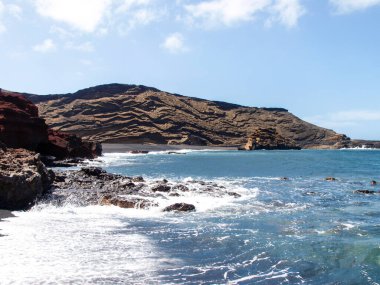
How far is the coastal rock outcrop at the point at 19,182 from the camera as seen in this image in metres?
22.5

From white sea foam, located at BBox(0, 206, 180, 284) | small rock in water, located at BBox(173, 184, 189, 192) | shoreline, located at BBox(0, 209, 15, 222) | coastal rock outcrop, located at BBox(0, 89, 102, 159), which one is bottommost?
white sea foam, located at BBox(0, 206, 180, 284)

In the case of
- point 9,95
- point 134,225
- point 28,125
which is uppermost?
point 9,95

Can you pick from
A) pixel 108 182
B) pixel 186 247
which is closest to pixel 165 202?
pixel 108 182

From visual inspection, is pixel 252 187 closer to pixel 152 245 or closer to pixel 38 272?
pixel 152 245

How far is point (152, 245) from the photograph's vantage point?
1606 cm

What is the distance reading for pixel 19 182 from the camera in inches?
915

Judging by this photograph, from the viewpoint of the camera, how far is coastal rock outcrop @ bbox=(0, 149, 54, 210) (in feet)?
73.8

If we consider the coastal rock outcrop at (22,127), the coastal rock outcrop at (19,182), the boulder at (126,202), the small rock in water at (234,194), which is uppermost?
the coastal rock outcrop at (22,127)

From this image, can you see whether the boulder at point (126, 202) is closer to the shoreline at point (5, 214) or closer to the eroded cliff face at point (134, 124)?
the shoreline at point (5, 214)

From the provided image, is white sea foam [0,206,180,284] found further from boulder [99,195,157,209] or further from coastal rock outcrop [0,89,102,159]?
coastal rock outcrop [0,89,102,159]

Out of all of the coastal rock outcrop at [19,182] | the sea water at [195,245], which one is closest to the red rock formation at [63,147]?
the coastal rock outcrop at [19,182]

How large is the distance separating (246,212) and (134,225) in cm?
760

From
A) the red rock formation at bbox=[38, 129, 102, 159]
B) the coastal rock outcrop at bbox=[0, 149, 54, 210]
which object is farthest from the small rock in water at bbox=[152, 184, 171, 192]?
the red rock formation at bbox=[38, 129, 102, 159]

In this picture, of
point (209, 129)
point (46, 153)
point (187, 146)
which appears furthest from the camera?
point (209, 129)
